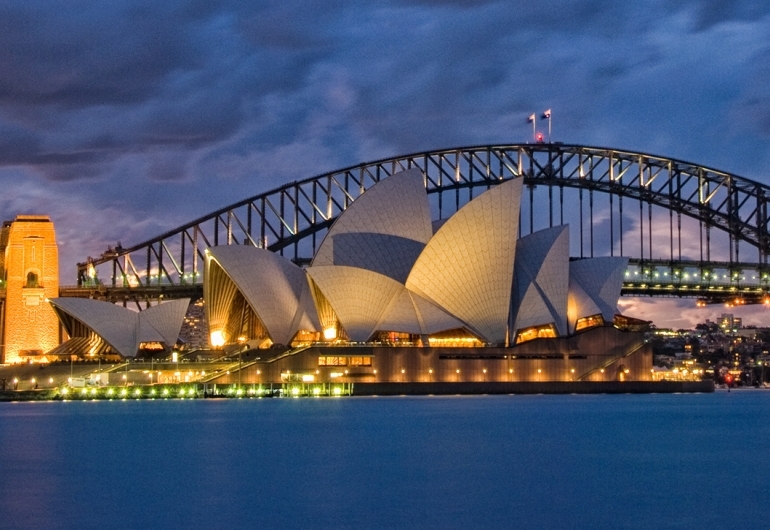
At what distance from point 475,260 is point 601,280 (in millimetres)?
12618

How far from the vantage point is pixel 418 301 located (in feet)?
256

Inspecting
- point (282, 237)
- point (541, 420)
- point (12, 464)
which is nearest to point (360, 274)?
point (282, 237)

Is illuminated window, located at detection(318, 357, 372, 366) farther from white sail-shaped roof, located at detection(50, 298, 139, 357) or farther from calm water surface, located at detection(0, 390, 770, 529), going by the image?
calm water surface, located at detection(0, 390, 770, 529)

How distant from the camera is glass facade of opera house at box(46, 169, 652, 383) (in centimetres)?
7588

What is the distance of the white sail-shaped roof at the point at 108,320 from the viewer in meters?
87.3

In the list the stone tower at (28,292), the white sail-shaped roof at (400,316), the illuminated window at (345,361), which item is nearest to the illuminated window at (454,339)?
the white sail-shaped roof at (400,316)

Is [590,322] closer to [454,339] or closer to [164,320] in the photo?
[454,339]

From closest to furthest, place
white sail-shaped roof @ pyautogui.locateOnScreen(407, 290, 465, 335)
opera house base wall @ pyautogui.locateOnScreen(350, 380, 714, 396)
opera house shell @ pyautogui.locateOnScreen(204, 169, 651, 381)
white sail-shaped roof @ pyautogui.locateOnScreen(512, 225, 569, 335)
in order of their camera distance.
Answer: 1. opera house shell @ pyautogui.locateOnScreen(204, 169, 651, 381)
2. white sail-shaped roof @ pyautogui.locateOnScreen(407, 290, 465, 335)
3. white sail-shaped roof @ pyautogui.locateOnScreen(512, 225, 569, 335)
4. opera house base wall @ pyautogui.locateOnScreen(350, 380, 714, 396)

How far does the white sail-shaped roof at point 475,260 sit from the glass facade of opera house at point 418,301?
6 cm

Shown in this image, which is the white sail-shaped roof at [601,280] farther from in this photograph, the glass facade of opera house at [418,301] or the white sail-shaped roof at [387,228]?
the white sail-shaped roof at [387,228]

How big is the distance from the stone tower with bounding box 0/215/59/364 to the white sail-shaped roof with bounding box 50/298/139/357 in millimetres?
2669

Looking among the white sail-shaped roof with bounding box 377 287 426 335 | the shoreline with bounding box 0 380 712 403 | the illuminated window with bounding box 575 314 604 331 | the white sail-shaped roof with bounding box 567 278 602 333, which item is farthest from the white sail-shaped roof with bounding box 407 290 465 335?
the illuminated window with bounding box 575 314 604 331

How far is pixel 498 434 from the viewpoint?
41.9m

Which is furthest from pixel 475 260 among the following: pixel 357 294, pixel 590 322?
pixel 590 322
